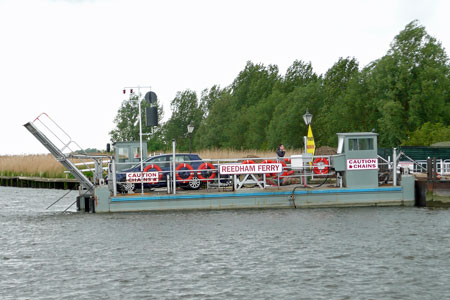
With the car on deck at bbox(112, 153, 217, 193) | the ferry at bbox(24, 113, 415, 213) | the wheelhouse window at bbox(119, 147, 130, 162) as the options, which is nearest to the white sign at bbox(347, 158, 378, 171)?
the ferry at bbox(24, 113, 415, 213)

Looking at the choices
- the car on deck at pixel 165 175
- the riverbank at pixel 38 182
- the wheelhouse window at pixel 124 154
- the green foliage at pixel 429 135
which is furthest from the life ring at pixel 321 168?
the green foliage at pixel 429 135

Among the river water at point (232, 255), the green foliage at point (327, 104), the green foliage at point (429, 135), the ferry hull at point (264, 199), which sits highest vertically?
the green foliage at point (327, 104)

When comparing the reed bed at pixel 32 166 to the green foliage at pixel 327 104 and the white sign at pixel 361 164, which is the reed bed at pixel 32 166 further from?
the white sign at pixel 361 164

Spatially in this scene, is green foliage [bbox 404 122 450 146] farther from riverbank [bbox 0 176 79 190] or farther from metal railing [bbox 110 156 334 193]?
metal railing [bbox 110 156 334 193]

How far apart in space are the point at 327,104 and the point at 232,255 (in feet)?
204

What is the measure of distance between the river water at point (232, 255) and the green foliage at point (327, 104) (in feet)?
114

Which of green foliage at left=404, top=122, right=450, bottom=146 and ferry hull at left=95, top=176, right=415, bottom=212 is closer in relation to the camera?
ferry hull at left=95, top=176, right=415, bottom=212

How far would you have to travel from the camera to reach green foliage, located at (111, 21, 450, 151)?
6356cm

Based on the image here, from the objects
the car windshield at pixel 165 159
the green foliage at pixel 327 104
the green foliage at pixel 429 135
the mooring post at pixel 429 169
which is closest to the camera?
the mooring post at pixel 429 169

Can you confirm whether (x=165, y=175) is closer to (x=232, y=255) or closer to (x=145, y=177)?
(x=145, y=177)

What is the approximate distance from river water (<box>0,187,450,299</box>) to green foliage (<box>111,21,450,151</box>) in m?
34.7

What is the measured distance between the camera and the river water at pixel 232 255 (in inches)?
572

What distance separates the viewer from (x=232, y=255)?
18375mm

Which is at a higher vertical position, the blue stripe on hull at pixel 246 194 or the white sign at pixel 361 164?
the white sign at pixel 361 164
